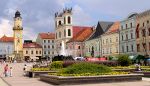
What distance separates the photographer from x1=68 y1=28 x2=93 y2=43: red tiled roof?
119625 mm

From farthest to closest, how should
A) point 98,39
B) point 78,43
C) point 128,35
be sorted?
point 78,43, point 98,39, point 128,35

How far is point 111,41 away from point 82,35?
35.8 m

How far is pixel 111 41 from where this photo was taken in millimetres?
87438

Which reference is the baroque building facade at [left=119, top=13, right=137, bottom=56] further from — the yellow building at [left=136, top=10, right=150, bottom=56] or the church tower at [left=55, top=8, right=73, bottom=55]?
the church tower at [left=55, top=8, right=73, bottom=55]

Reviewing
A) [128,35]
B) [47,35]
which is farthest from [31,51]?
[128,35]

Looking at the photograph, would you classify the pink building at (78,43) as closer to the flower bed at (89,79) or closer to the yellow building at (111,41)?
→ the yellow building at (111,41)

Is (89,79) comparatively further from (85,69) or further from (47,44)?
(47,44)

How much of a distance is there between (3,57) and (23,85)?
491 ft

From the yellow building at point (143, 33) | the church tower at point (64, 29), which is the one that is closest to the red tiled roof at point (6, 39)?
the church tower at point (64, 29)

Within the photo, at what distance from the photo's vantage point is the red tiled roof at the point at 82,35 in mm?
119625

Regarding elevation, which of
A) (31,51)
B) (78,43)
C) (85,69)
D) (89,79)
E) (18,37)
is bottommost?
(89,79)

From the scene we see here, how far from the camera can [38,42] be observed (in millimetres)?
182000

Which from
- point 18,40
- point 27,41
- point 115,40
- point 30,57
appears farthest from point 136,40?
point 27,41

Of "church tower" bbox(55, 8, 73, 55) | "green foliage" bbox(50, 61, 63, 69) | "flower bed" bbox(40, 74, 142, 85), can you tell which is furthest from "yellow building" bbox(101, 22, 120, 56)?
"flower bed" bbox(40, 74, 142, 85)
